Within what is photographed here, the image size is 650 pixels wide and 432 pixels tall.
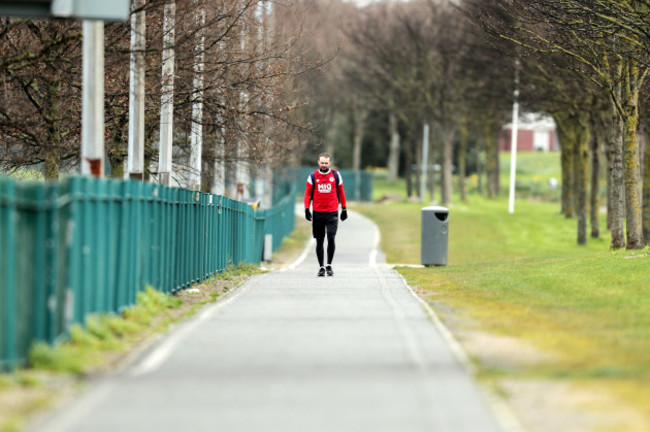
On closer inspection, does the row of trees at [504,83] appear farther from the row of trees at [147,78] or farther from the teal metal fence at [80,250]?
the teal metal fence at [80,250]

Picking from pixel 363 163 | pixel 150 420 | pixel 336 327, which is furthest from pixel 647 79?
pixel 363 163

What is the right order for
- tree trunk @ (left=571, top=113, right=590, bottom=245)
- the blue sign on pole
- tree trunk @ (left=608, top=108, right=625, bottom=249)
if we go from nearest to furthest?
the blue sign on pole < tree trunk @ (left=608, top=108, right=625, bottom=249) < tree trunk @ (left=571, top=113, right=590, bottom=245)

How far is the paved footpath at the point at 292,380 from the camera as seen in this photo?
24.7ft

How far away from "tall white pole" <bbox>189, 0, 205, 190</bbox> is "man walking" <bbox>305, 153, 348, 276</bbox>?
2.75m

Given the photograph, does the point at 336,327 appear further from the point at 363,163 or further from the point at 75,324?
the point at 363,163

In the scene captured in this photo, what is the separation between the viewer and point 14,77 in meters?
17.7

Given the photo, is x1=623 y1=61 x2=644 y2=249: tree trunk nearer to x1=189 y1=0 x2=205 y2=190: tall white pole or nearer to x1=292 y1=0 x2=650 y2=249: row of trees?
x1=292 y1=0 x2=650 y2=249: row of trees

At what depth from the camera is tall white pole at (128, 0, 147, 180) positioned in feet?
60.1

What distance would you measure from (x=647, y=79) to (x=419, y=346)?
833 inches

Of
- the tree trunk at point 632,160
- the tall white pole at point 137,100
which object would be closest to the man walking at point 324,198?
the tall white pole at point 137,100

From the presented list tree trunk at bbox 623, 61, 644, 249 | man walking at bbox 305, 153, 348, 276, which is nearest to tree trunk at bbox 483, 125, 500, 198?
tree trunk at bbox 623, 61, 644, 249

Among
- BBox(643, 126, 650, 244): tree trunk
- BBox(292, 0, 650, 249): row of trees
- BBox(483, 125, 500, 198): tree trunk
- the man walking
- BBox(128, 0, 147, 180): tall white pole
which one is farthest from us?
BBox(483, 125, 500, 198): tree trunk

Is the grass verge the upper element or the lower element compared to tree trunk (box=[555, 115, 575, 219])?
lower

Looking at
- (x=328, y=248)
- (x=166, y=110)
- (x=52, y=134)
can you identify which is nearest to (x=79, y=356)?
(x=328, y=248)
